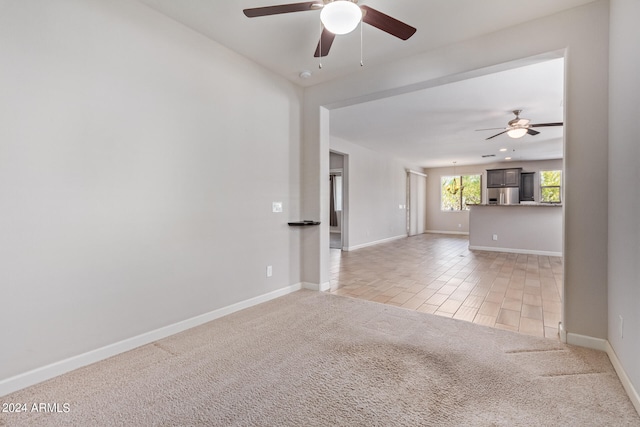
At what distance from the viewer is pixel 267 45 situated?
2865 millimetres

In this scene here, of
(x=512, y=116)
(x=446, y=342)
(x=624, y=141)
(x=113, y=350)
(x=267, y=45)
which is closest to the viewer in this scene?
(x=624, y=141)

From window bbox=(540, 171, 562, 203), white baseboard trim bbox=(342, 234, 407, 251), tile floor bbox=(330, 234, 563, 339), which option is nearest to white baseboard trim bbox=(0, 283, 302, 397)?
tile floor bbox=(330, 234, 563, 339)

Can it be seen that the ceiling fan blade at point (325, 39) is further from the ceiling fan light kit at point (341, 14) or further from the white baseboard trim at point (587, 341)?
the white baseboard trim at point (587, 341)

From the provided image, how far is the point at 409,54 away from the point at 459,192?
9178mm

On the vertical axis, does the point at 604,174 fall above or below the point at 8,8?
below

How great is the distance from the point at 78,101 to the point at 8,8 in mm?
532

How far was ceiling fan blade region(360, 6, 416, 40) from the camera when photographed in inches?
73.3

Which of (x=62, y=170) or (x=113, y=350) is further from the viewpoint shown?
(x=113, y=350)

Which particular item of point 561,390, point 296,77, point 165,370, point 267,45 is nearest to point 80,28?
point 267,45

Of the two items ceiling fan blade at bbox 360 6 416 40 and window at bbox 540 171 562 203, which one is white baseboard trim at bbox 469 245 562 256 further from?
ceiling fan blade at bbox 360 6 416 40

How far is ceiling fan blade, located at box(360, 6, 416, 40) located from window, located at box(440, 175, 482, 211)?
9860mm

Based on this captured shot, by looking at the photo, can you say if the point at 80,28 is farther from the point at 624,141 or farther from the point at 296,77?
the point at 624,141

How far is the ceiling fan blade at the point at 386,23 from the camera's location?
186 cm

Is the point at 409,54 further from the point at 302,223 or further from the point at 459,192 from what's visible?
the point at 459,192
